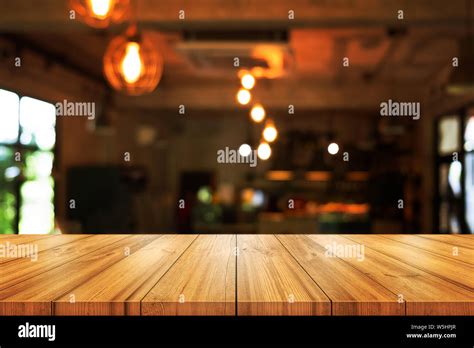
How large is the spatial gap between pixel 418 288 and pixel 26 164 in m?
6.31

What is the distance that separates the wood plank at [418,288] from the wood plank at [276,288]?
174 mm

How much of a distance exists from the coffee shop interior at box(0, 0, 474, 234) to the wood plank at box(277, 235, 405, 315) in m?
1.48

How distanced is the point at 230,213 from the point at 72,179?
2776mm

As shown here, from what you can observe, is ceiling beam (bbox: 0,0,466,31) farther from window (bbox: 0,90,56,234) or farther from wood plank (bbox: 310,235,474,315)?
wood plank (bbox: 310,235,474,315)

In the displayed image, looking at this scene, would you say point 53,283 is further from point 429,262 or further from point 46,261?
point 429,262

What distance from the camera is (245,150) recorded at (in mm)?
10430

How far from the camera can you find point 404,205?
8883mm

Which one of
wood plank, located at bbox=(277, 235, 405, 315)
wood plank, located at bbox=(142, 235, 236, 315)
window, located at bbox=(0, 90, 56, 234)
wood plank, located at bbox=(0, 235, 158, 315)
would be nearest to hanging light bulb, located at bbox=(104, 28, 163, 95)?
wood plank, located at bbox=(0, 235, 158, 315)

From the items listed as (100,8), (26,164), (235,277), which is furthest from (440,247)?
(26,164)

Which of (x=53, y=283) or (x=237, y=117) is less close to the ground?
(x=237, y=117)

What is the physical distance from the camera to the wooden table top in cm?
99

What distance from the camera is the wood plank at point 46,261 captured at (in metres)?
1.21
